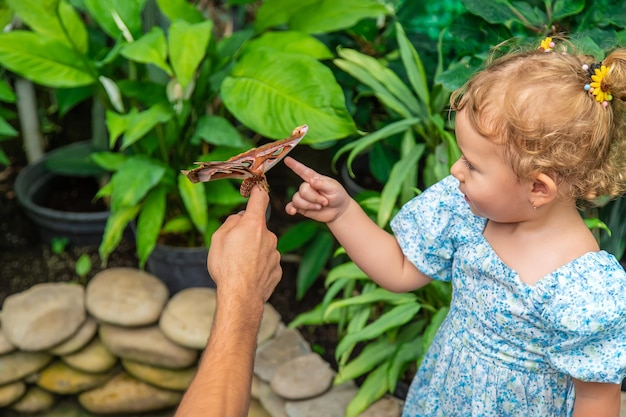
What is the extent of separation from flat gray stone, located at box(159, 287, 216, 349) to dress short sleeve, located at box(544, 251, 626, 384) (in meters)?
1.23

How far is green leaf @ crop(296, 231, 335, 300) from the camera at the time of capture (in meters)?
2.46

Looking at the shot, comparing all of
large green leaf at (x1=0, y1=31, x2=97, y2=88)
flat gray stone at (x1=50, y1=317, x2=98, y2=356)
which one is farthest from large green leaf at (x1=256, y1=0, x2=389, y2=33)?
flat gray stone at (x1=50, y1=317, x2=98, y2=356)

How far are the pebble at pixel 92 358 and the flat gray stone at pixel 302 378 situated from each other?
583 millimetres

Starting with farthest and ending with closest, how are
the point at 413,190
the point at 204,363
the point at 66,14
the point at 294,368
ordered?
the point at 66,14
the point at 294,368
the point at 413,190
the point at 204,363

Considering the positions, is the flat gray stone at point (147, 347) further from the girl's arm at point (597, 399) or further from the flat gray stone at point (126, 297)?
the girl's arm at point (597, 399)

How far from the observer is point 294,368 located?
6.96 ft

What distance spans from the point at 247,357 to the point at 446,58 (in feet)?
4.07

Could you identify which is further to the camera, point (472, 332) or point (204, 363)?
point (472, 332)

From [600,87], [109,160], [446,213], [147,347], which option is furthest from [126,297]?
[600,87]

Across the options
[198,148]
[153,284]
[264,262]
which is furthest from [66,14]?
[264,262]

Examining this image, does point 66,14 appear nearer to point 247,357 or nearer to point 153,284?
point 153,284

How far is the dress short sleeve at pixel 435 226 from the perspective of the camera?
1357mm

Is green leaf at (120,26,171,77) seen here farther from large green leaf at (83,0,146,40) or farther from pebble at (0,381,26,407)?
pebble at (0,381,26,407)

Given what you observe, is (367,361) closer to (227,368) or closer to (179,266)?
(179,266)
